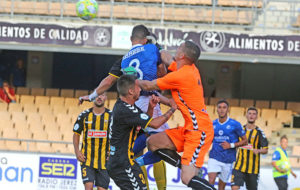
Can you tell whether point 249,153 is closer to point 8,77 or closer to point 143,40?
point 143,40

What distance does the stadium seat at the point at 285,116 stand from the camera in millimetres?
17141

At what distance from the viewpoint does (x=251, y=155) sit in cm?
1184

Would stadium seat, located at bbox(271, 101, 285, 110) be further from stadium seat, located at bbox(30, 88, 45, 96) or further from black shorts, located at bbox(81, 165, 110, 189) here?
black shorts, located at bbox(81, 165, 110, 189)

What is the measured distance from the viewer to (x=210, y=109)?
17094 mm

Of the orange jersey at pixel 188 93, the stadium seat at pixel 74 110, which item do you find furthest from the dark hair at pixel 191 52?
the stadium seat at pixel 74 110

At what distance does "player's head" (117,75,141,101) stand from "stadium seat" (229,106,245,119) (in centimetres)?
1001

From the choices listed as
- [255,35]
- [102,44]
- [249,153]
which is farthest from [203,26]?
[249,153]

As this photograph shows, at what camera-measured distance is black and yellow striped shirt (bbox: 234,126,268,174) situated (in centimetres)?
1180

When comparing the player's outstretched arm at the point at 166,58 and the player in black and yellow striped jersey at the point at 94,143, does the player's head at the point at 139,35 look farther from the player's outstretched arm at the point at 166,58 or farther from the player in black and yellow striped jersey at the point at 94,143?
the player in black and yellow striped jersey at the point at 94,143

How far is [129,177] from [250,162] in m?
5.00

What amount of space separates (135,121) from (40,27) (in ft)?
30.0

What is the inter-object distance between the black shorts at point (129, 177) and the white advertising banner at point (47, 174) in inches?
239

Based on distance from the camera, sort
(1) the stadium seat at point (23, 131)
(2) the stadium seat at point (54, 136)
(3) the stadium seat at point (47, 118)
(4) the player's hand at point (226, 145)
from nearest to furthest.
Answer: (4) the player's hand at point (226, 145)
(2) the stadium seat at point (54, 136)
(1) the stadium seat at point (23, 131)
(3) the stadium seat at point (47, 118)

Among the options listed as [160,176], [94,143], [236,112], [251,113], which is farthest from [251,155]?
[236,112]
